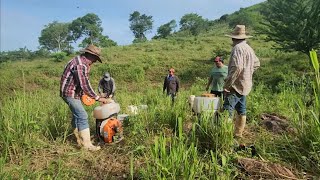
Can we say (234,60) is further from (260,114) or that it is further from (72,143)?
(72,143)

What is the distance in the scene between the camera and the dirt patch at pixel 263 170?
3.02m

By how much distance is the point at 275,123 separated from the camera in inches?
181

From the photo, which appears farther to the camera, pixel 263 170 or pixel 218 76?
pixel 218 76

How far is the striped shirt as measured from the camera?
4230 millimetres

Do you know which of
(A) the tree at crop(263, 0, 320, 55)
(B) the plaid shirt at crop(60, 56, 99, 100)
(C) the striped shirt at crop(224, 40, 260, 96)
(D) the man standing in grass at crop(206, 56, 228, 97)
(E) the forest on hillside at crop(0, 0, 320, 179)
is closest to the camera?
(E) the forest on hillside at crop(0, 0, 320, 179)

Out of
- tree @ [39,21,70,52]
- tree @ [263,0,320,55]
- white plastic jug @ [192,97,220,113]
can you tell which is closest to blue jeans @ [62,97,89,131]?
white plastic jug @ [192,97,220,113]

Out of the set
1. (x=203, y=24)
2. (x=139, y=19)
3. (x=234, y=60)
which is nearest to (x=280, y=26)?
(x=234, y=60)

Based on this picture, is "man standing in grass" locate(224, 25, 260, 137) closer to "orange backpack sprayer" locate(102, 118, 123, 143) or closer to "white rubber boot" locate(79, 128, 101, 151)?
"orange backpack sprayer" locate(102, 118, 123, 143)

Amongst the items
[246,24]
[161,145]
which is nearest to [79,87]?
[161,145]

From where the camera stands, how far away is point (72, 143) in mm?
4555

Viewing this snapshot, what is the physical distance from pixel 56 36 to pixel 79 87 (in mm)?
64284

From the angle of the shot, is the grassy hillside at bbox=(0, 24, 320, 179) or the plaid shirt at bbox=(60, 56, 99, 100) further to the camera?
the plaid shirt at bbox=(60, 56, 99, 100)

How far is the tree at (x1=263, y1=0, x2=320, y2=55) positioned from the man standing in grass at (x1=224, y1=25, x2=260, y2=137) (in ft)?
41.2

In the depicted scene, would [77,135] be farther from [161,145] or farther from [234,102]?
[234,102]
